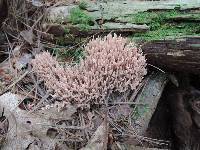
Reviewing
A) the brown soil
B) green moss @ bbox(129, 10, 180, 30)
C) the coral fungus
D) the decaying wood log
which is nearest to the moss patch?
green moss @ bbox(129, 10, 180, 30)

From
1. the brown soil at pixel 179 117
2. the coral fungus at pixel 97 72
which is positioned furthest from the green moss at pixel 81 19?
the brown soil at pixel 179 117

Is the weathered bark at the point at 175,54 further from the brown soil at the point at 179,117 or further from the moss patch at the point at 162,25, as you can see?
the brown soil at the point at 179,117

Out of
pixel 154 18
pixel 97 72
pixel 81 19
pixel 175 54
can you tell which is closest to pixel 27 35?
pixel 81 19

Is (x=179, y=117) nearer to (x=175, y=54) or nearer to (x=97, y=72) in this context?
(x=175, y=54)

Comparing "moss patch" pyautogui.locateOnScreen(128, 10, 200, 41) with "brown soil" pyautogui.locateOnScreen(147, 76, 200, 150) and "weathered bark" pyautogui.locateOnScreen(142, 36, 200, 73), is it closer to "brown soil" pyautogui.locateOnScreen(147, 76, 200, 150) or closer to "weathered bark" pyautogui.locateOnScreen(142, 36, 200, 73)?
"weathered bark" pyautogui.locateOnScreen(142, 36, 200, 73)

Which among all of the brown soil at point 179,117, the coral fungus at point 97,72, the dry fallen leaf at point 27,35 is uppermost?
the dry fallen leaf at point 27,35

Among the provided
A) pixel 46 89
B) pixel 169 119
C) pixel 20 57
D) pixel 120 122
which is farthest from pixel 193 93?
pixel 20 57
